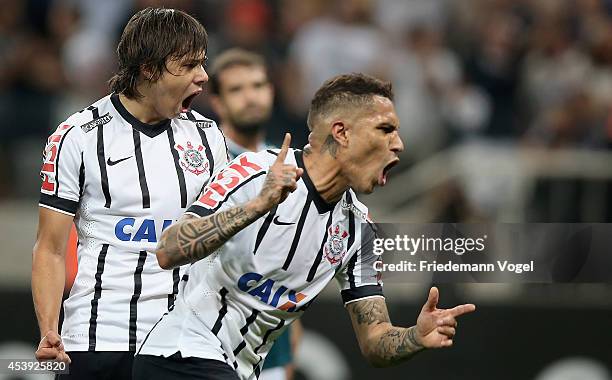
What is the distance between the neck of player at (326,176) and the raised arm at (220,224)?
14.9 inches

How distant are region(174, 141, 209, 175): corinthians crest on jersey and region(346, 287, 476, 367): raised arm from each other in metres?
0.79

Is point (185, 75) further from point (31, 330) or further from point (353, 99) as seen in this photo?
point (31, 330)

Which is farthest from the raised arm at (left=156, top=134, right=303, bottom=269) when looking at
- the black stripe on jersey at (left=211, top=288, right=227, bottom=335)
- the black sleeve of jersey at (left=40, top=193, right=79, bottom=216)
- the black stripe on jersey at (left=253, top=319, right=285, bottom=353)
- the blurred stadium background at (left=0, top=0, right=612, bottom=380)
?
the blurred stadium background at (left=0, top=0, right=612, bottom=380)

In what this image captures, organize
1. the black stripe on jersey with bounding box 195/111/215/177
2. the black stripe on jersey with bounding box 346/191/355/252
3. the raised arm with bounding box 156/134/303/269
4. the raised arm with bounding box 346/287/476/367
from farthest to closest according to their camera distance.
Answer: the black stripe on jersey with bounding box 195/111/215/177 → the black stripe on jersey with bounding box 346/191/355/252 → the raised arm with bounding box 346/287/476/367 → the raised arm with bounding box 156/134/303/269

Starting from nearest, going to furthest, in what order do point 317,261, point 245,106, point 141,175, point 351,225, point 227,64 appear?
1. point 317,261
2. point 351,225
3. point 141,175
4. point 245,106
5. point 227,64

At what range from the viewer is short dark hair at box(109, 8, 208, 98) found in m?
4.20

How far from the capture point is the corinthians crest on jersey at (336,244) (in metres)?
4.05

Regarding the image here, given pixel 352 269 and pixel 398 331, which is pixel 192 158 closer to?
pixel 352 269

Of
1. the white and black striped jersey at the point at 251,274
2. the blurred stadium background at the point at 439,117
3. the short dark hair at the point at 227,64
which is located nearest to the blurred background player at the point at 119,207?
the white and black striped jersey at the point at 251,274

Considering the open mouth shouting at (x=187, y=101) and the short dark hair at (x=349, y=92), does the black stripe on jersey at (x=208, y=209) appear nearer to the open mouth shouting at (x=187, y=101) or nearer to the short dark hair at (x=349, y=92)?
the short dark hair at (x=349, y=92)

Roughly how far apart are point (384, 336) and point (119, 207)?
1108mm

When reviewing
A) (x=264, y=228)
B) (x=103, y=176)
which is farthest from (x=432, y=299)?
(x=103, y=176)

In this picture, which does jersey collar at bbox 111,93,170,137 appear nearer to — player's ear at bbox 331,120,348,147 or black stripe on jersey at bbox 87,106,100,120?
black stripe on jersey at bbox 87,106,100,120

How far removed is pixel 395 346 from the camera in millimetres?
4031
